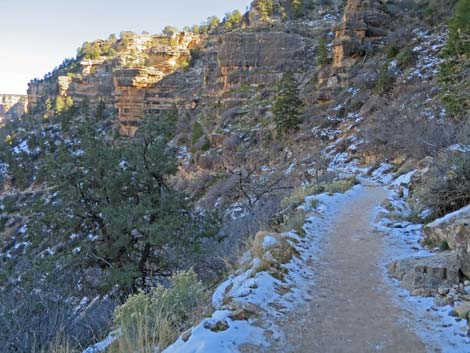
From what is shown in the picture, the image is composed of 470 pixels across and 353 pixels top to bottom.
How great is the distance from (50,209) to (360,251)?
27.3ft

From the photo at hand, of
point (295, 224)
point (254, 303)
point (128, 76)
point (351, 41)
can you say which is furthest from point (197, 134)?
point (254, 303)

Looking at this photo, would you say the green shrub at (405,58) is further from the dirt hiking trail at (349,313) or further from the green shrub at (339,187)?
the dirt hiking trail at (349,313)

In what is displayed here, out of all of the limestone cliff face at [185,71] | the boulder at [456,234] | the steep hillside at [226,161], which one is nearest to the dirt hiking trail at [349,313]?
the steep hillside at [226,161]

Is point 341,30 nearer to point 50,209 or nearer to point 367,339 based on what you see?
point 50,209

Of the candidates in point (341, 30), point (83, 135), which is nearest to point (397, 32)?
point (341, 30)

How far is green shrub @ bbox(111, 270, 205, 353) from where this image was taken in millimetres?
3305

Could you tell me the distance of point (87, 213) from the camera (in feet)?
34.3

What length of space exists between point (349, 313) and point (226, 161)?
27418 mm

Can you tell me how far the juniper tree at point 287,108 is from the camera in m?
29.8

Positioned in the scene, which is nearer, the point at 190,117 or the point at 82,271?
the point at 82,271

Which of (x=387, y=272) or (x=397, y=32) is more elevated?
(x=397, y=32)

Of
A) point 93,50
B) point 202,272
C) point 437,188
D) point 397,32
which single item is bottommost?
point 202,272

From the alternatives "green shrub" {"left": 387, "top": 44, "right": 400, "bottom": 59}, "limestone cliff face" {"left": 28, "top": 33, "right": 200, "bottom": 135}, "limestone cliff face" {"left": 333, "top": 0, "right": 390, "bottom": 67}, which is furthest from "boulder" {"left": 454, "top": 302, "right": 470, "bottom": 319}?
"limestone cliff face" {"left": 28, "top": 33, "right": 200, "bottom": 135}

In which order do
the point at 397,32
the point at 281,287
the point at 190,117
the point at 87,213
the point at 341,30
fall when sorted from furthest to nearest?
the point at 190,117
the point at 341,30
the point at 397,32
the point at 87,213
the point at 281,287
